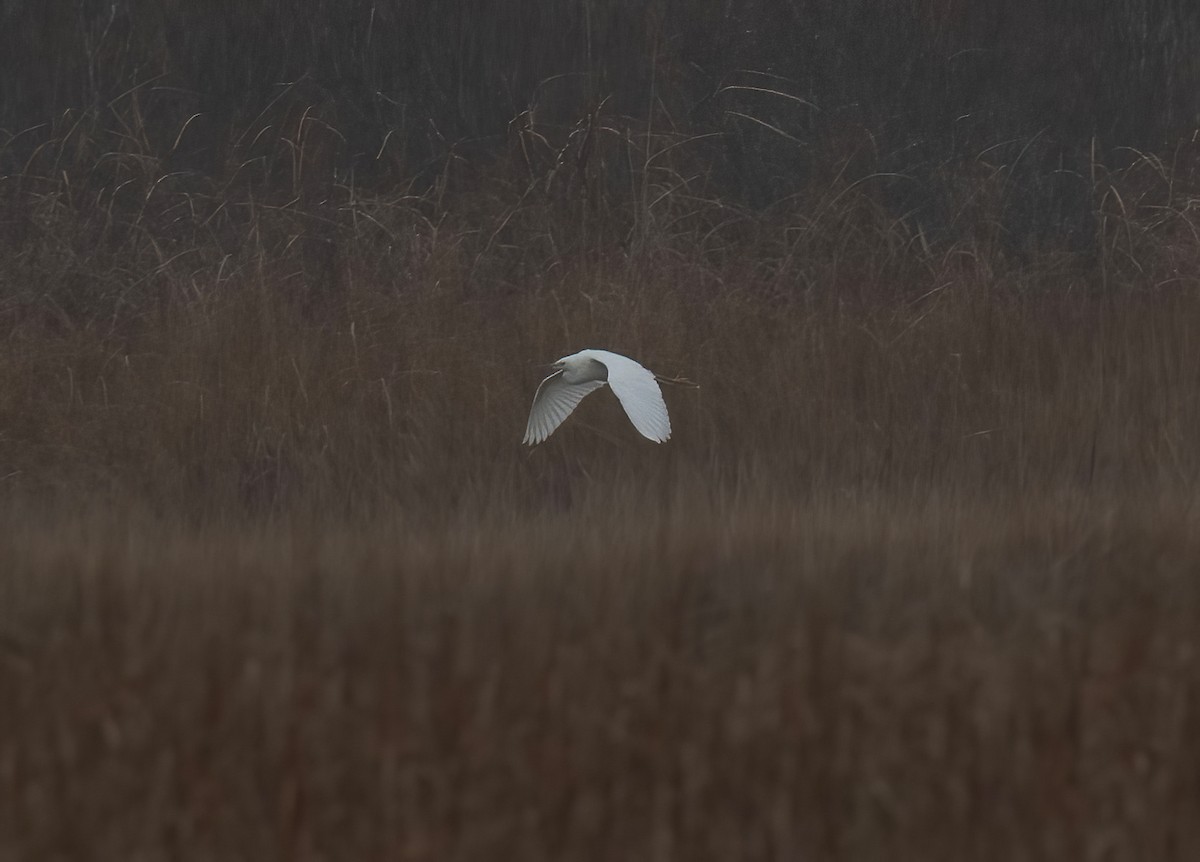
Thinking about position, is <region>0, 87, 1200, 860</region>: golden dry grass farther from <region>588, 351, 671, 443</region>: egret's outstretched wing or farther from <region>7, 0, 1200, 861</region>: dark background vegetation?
<region>588, 351, 671, 443</region>: egret's outstretched wing

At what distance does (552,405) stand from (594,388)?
129 mm

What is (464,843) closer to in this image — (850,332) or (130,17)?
(850,332)

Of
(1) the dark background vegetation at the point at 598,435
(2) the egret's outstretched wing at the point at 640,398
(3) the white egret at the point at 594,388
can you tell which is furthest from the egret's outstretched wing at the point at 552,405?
(2) the egret's outstretched wing at the point at 640,398

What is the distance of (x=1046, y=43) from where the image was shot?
7.20 metres

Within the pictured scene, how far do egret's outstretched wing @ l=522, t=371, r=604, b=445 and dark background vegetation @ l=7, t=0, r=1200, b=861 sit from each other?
6.3 inches

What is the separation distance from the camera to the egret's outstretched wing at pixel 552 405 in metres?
4.58

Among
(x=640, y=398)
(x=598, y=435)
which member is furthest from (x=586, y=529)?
(x=598, y=435)

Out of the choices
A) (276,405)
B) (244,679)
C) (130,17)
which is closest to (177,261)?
(276,405)

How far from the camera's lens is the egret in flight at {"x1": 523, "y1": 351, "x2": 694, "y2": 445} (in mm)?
4016

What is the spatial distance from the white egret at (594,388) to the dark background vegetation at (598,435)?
0.17 meters

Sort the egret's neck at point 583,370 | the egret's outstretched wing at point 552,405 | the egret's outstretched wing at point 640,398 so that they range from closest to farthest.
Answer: the egret's outstretched wing at point 640,398
the egret's neck at point 583,370
the egret's outstretched wing at point 552,405

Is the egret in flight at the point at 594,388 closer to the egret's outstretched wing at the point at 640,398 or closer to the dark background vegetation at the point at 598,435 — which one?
the egret's outstretched wing at the point at 640,398

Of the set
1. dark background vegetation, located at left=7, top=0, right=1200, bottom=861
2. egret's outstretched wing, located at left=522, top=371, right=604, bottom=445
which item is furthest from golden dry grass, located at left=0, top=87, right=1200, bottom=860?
egret's outstretched wing, located at left=522, top=371, right=604, bottom=445

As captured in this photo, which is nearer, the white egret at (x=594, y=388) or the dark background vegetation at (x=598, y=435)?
the dark background vegetation at (x=598, y=435)
